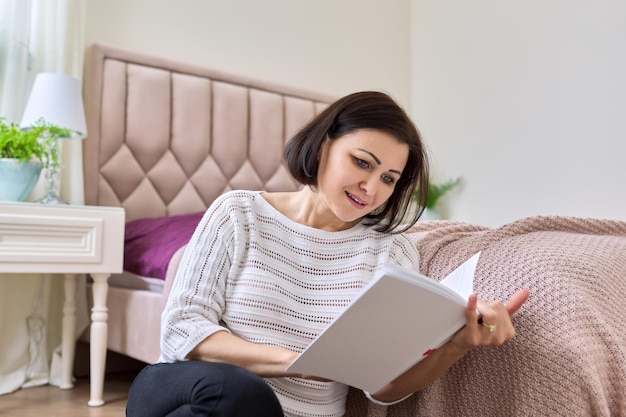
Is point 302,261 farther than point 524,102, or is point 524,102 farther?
point 524,102

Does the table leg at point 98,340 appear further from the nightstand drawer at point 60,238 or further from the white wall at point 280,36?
the white wall at point 280,36

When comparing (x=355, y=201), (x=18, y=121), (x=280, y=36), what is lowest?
(x=355, y=201)

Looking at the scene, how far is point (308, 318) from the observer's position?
1115 millimetres

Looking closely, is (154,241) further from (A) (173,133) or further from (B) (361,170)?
(B) (361,170)

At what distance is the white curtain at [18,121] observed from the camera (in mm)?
2539

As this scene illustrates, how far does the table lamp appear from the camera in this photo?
2.38 m

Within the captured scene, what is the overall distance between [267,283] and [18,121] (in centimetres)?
185

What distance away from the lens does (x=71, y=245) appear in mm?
2184

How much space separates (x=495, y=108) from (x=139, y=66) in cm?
184

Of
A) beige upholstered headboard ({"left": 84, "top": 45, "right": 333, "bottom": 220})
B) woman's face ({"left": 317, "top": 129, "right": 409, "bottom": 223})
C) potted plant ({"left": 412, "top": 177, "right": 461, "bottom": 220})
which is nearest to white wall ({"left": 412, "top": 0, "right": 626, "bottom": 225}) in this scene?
potted plant ({"left": 412, "top": 177, "right": 461, "bottom": 220})

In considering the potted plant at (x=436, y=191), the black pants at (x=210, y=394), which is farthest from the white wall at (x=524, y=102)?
the black pants at (x=210, y=394)

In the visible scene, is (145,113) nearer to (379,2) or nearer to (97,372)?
(97,372)

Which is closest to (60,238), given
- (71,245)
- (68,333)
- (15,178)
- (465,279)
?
(71,245)

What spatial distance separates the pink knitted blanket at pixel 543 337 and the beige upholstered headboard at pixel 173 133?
183 centimetres
